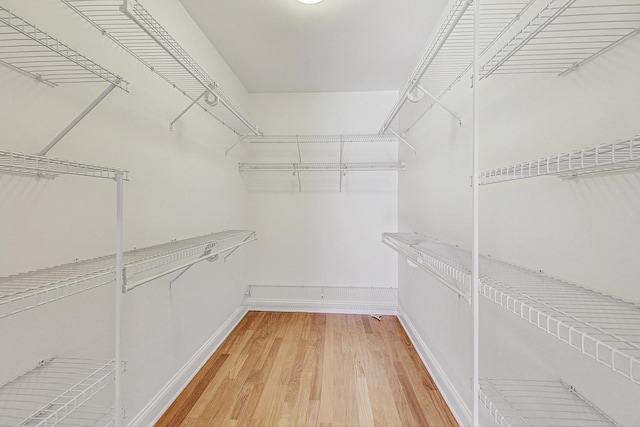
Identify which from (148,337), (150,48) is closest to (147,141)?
(150,48)

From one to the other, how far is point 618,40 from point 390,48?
1563 millimetres

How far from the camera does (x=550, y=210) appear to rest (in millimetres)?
847

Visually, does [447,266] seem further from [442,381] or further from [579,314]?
[442,381]

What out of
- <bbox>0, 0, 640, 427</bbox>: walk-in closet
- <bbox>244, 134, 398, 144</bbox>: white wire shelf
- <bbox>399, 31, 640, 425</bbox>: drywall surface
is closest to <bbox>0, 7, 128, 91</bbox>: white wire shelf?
<bbox>0, 0, 640, 427</bbox>: walk-in closet

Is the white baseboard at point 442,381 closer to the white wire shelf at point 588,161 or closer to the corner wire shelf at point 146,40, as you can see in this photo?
the white wire shelf at point 588,161

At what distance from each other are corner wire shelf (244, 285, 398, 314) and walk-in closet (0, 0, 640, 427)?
0.8 inches

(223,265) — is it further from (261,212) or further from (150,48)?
(150,48)

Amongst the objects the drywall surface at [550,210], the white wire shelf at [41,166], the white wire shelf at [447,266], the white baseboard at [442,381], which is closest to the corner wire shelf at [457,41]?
the drywall surface at [550,210]

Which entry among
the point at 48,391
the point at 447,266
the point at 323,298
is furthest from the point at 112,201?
the point at 323,298

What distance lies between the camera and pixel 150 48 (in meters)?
1.23

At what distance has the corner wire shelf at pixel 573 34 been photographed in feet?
2.08

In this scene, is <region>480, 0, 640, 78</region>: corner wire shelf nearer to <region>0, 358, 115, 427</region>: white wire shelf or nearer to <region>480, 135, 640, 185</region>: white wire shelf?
<region>480, 135, 640, 185</region>: white wire shelf

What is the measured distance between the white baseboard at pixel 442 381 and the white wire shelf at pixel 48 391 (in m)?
1.50

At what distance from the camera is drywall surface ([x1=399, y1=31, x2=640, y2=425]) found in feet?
2.10
